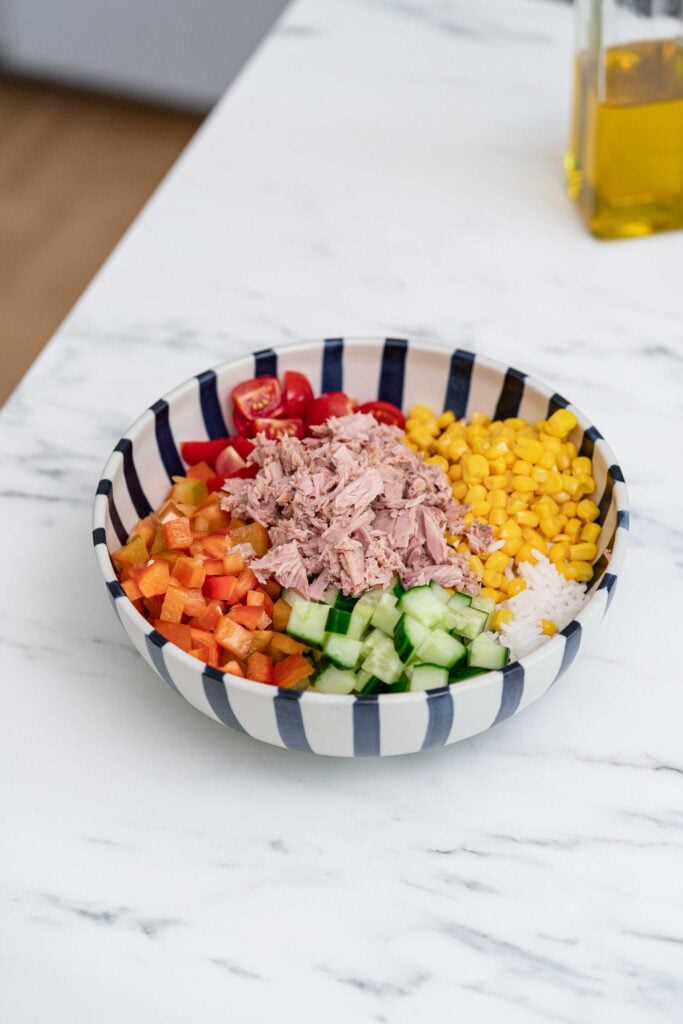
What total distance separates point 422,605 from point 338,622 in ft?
0.34

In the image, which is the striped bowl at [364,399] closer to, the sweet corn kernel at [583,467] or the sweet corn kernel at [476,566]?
the sweet corn kernel at [583,467]

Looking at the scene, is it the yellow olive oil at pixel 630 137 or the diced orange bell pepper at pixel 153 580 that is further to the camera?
the yellow olive oil at pixel 630 137

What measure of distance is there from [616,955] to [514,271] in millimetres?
1266

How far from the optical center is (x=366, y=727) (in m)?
1.23

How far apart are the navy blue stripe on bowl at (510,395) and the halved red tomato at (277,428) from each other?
30 cm

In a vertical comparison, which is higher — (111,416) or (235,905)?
(111,416)

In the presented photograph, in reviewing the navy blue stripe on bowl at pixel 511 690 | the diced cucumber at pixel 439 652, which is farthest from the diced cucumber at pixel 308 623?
the navy blue stripe on bowl at pixel 511 690

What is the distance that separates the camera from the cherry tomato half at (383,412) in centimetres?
170

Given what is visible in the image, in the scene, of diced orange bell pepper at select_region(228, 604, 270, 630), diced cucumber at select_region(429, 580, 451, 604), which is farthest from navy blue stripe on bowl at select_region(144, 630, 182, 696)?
diced cucumber at select_region(429, 580, 451, 604)

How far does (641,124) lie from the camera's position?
1.96m

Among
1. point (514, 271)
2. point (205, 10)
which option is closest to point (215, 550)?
point (514, 271)

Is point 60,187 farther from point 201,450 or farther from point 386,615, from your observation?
point 386,615

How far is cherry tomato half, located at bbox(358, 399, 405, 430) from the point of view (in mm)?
1699

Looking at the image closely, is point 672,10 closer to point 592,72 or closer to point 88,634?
point 592,72
